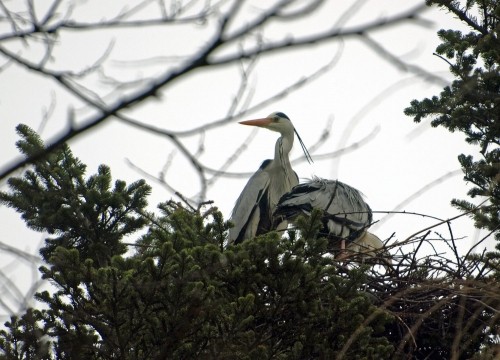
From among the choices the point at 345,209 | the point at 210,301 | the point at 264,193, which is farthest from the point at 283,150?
the point at 210,301

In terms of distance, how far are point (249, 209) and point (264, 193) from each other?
0.23m

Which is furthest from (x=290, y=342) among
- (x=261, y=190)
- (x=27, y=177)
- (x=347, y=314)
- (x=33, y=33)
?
(x=261, y=190)

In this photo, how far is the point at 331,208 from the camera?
6.82 meters

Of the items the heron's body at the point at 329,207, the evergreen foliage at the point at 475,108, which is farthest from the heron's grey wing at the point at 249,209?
the evergreen foliage at the point at 475,108

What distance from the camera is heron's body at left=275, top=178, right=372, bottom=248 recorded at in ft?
21.7

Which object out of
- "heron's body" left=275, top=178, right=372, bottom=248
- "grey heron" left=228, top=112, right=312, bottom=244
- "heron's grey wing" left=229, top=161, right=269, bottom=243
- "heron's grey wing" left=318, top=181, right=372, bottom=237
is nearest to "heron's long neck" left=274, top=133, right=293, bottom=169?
"grey heron" left=228, top=112, right=312, bottom=244

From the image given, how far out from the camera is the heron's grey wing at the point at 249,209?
308 inches

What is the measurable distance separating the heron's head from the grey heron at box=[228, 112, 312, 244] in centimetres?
1

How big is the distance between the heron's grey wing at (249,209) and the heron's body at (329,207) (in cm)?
93

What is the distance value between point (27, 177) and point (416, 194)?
112 inches

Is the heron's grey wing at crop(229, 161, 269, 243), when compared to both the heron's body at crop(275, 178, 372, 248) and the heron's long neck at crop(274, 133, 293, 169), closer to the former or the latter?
the heron's long neck at crop(274, 133, 293, 169)

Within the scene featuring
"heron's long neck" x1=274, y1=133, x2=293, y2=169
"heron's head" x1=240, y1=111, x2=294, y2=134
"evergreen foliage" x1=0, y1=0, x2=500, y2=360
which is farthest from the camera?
"heron's head" x1=240, y1=111, x2=294, y2=134

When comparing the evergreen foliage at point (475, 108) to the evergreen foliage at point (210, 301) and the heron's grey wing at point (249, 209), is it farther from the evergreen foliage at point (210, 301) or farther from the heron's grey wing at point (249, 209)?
the heron's grey wing at point (249, 209)

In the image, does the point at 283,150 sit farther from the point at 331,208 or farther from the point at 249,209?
the point at 331,208
